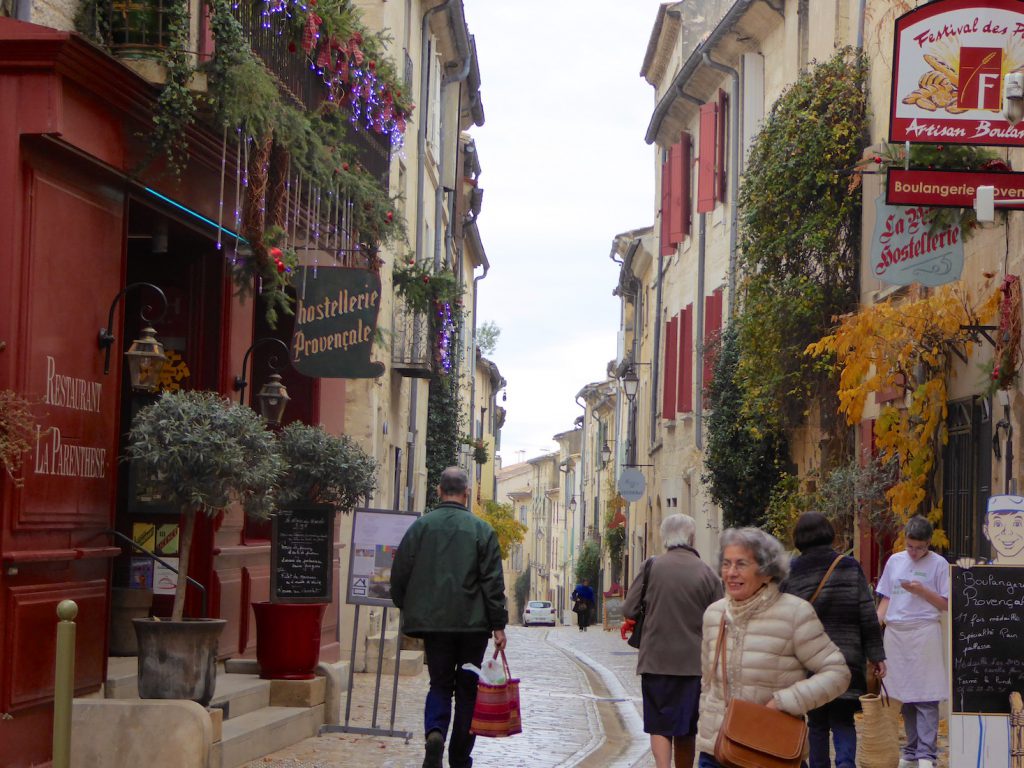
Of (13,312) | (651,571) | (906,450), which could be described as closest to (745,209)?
(906,450)

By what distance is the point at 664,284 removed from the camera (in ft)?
109

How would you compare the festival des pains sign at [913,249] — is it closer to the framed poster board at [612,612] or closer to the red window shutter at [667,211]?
the red window shutter at [667,211]

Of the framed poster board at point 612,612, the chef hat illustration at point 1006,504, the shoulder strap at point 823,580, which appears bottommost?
the framed poster board at point 612,612

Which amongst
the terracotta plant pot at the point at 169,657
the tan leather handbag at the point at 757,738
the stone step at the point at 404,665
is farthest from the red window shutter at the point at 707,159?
the tan leather handbag at the point at 757,738

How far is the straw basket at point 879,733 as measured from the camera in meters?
9.62

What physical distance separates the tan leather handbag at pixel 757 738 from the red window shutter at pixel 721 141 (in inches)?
788

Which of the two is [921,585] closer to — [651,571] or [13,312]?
[651,571]

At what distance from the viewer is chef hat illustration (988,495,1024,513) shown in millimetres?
9734

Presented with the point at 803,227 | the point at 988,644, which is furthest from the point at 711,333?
the point at 988,644

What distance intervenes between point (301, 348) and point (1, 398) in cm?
368

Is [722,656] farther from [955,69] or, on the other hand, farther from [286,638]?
[286,638]

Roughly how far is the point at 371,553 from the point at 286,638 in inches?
37.1

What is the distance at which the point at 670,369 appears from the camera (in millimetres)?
30797

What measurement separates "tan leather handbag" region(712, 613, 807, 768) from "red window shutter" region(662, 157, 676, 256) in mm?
24251
